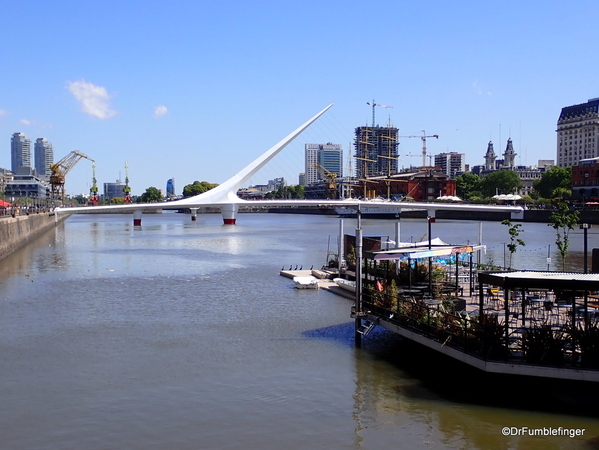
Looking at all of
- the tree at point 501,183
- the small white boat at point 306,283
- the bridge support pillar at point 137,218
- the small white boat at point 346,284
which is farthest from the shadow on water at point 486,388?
the tree at point 501,183

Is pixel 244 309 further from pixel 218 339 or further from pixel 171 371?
pixel 171 371

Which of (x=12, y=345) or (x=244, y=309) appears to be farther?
(x=244, y=309)

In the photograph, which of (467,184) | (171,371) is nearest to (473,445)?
(171,371)

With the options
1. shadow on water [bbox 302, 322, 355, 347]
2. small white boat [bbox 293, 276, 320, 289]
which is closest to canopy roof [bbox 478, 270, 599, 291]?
shadow on water [bbox 302, 322, 355, 347]

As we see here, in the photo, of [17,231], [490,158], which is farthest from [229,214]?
[490,158]

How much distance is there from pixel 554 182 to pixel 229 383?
3049 inches

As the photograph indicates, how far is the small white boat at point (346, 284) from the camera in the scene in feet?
52.8

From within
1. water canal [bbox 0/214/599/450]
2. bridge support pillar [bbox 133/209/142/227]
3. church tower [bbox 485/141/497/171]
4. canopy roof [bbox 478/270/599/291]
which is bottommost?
water canal [bbox 0/214/599/450]

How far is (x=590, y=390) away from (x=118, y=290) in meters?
13.6

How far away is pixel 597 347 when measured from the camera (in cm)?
731

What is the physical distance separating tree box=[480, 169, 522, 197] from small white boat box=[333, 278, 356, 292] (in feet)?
254

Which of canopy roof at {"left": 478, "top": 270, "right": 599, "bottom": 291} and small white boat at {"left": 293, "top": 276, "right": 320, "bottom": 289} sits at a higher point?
canopy roof at {"left": 478, "top": 270, "right": 599, "bottom": 291}

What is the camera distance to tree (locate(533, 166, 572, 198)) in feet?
255

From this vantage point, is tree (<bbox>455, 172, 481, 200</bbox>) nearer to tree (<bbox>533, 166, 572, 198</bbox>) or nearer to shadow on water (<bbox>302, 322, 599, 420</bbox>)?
tree (<bbox>533, 166, 572, 198</bbox>)
